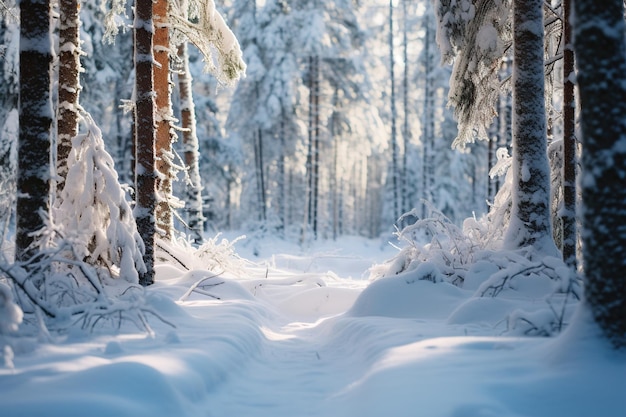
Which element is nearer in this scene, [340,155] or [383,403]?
[383,403]

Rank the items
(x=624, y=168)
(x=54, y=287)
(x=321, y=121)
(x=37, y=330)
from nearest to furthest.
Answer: (x=624, y=168)
(x=37, y=330)
(x=54, y=287)
(x=321, y=121)

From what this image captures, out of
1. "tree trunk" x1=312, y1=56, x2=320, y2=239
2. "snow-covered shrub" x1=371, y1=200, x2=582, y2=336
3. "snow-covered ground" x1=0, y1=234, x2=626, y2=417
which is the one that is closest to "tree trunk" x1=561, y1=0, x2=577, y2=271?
"snow-covered shrub" x1=371, y1=200, x2=582, y2=336

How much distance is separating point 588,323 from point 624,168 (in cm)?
103

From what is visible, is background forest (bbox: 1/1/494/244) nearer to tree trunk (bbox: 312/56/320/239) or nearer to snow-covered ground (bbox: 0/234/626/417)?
tree trunk (bbox: 312/56/320/239)

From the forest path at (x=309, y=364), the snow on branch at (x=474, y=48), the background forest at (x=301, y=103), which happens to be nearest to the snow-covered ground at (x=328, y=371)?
the forest path at (x=309, y=364)

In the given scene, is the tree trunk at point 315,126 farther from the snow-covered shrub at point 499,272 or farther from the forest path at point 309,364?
the forest path at point 309,364

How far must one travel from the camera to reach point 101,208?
262 inches

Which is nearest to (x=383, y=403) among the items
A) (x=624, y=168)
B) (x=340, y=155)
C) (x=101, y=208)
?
(x=624, y=168)

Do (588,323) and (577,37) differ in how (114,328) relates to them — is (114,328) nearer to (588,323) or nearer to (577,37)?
(588,323)

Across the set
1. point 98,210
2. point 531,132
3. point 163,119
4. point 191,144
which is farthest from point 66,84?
point 531,132

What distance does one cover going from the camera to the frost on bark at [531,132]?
22.4 feet

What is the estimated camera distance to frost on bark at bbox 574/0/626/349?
316cm

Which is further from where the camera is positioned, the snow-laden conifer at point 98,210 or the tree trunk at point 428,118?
the tree trunk at point 428,118

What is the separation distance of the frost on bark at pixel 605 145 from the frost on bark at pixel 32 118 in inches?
189
